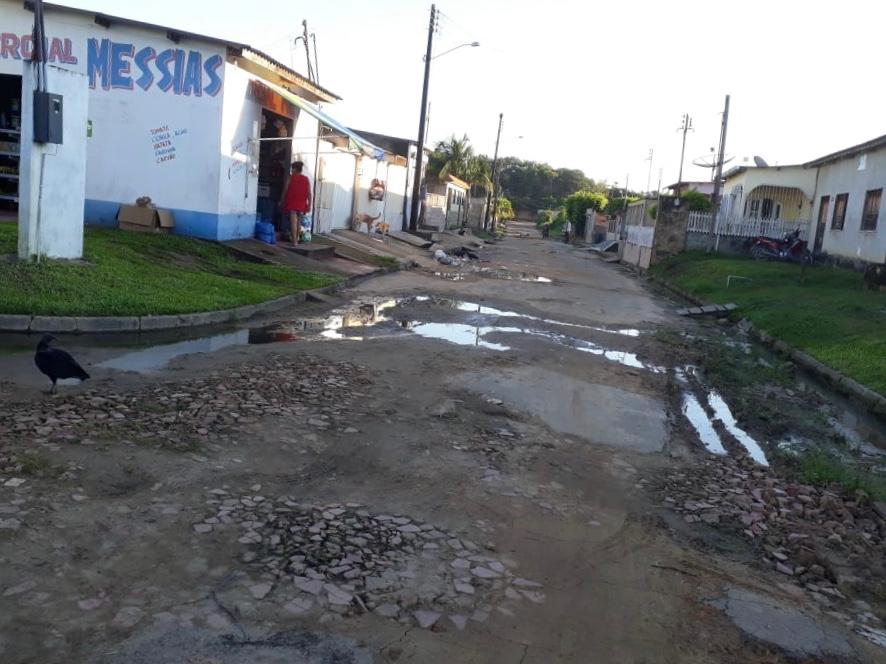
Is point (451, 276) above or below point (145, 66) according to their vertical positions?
below

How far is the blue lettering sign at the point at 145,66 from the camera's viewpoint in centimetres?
1575

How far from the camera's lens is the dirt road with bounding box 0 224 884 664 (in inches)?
128

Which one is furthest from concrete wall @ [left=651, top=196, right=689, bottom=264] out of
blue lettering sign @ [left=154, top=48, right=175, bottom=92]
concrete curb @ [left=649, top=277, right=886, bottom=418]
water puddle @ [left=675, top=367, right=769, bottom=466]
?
water puddle @ [left=675, top=367, right=769, bottom=466]

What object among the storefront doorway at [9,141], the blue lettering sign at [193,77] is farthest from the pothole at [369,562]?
the storefront doorway at [9,141]

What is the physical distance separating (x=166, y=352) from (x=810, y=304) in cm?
1321

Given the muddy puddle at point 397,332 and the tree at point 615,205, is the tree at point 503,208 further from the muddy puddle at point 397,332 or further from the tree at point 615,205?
the muddy puddle at point 397,332

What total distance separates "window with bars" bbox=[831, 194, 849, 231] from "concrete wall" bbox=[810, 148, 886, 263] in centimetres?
16

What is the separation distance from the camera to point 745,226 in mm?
31609

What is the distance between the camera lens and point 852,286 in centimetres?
1972

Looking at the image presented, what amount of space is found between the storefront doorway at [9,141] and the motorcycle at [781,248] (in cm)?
2438

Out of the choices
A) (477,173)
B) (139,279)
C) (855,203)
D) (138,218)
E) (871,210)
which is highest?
(477,173)

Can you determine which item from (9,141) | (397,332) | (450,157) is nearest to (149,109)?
Answer: (9,141)

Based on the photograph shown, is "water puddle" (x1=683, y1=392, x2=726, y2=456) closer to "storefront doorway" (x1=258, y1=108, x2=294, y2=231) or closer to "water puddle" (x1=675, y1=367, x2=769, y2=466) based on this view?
"water puddle" (x1=675, y1=367, x2=769, y2=466)

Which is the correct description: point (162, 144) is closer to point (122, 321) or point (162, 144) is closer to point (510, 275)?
point (122, 321)
